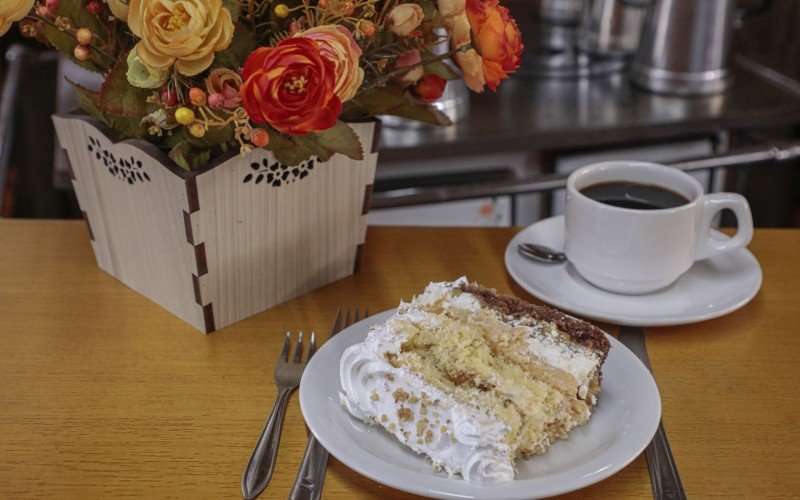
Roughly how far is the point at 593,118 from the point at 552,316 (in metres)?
1.15

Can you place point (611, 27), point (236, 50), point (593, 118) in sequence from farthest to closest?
point (611, 27), point (593, 118), point (236, 50)

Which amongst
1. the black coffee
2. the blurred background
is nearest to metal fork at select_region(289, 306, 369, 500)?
the black coffee

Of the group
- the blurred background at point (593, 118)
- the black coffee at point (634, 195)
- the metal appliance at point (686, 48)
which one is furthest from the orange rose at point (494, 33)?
the metal appliance at point (686, 48)

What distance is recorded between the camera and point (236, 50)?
787 mm

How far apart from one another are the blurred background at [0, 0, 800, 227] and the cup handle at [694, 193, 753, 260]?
65cm

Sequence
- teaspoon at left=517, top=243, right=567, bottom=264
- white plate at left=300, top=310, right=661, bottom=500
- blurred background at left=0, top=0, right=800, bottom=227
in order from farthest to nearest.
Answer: blurred background at left=0, top=0, right=800, bottom=227, teaspoon at left=517, top=243, right=567, bottom=264, white plate at left=300, top=310, right=661, bottom=500

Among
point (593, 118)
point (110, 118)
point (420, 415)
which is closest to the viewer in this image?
point (420, 415)

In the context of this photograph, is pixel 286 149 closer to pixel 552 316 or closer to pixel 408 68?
pixel 408 68

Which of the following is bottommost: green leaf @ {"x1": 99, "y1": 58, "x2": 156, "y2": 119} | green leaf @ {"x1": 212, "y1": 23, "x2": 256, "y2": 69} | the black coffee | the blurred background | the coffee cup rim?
the blurred background

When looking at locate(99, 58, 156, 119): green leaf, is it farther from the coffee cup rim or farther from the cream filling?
the coffee cup rim

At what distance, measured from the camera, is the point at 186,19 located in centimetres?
71

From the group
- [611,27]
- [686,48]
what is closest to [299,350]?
[686,48]

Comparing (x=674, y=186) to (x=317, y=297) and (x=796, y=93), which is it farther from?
(x=796, y=93)

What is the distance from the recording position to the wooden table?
70 cm
